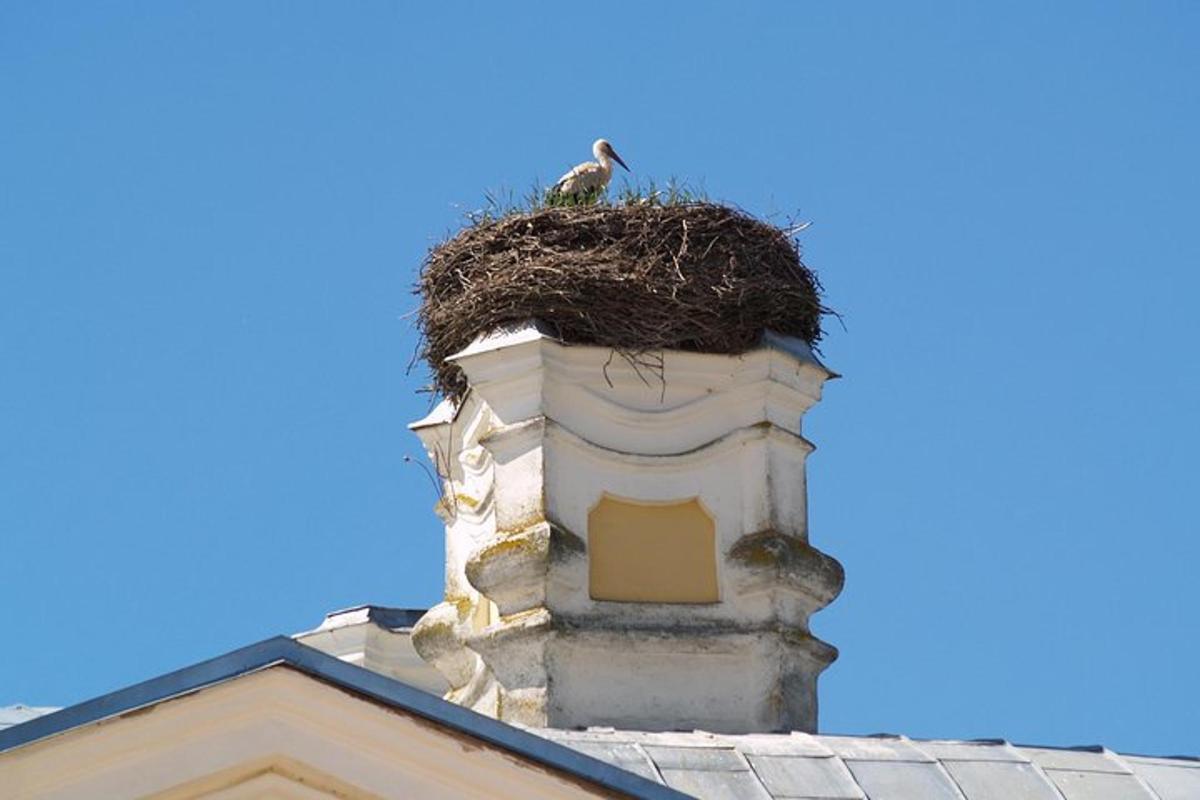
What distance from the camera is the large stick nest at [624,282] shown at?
43.4ft

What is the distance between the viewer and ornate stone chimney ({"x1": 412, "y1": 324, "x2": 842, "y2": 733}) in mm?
12469

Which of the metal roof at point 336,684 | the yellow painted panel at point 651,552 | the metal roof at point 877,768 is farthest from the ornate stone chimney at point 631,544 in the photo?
the metal roof at point 336,684

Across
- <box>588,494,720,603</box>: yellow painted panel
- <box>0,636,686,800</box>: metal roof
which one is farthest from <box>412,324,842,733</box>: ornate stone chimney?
<box>0,636,686,800</box>: metal roof

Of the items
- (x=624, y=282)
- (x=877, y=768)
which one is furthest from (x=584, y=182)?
(x=877, y=768)

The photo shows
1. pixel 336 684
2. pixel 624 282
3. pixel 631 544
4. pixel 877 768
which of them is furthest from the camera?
pixel 624 282

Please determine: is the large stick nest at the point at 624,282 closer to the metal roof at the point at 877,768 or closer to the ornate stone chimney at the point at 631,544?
the ornate stone chimney at the point at 631,544

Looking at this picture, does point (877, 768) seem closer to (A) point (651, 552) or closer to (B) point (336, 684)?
(B) point (336, 684)

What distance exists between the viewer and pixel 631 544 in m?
12.9

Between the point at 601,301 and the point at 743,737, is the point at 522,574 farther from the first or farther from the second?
the point at 743,737

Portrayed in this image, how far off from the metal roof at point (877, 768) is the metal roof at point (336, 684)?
6.24 feet

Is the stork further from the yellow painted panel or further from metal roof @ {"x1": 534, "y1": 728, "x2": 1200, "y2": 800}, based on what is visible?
metal roof @ {"x1": 534, "y1": 728, "x2": 1200, "y2": 800}

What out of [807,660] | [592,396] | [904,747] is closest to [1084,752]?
[904,747]

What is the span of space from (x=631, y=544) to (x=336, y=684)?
5.53m

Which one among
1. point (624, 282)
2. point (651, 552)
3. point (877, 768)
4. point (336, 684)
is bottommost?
point (336, 684)
